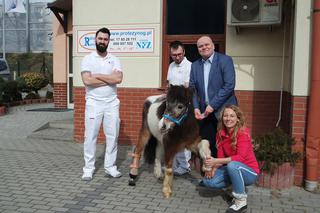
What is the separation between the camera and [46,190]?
210 inches

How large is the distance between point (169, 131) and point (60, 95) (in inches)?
371

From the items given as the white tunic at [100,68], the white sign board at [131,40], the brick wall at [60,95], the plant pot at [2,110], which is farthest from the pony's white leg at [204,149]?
the brick wall at [60,95]

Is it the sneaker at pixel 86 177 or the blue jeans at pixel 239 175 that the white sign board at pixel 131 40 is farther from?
the blue jeans at pixel 239 175

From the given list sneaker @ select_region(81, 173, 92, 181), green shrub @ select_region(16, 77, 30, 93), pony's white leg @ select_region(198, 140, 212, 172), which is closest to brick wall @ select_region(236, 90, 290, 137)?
pony's white leg @ select_region(198, 140, 212, 172)

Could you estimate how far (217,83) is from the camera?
5164 mm

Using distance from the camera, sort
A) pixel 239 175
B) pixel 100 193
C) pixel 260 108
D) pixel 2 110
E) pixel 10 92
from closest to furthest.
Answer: pixel 239 175, pixel 100 193, pixel 260 108, pixel 2 110, pixel 10 92

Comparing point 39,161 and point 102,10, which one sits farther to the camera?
point 102,10

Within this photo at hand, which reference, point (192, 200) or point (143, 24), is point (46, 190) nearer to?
point (192, 200)

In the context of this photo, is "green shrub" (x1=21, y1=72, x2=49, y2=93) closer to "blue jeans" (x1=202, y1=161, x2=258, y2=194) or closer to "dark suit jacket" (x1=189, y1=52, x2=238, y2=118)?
"dark suit jacket" (x1=189, y1=52, x2=238, y2=118)

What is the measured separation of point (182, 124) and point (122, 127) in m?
3.36

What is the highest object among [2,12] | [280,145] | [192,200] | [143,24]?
[2,12]

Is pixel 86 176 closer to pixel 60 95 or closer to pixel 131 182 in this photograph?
pixel 131 182

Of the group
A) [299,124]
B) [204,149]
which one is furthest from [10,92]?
[299,124]

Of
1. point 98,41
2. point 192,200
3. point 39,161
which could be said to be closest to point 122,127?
point 39,161
